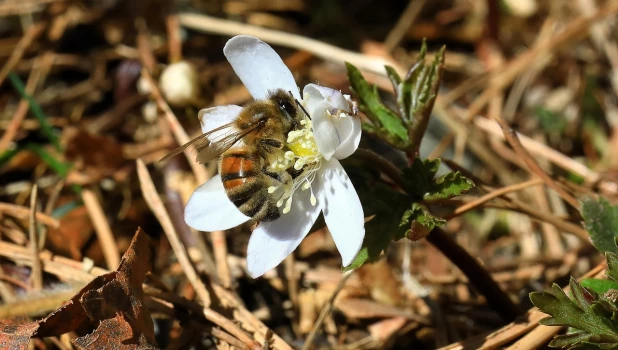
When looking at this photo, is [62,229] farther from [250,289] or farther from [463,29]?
[463,29]

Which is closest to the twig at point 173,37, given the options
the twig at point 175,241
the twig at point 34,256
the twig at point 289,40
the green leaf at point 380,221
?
the twig at point 289,40

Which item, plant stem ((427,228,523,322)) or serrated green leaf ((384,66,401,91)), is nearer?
serrated green leaf ((384,66,401,91))

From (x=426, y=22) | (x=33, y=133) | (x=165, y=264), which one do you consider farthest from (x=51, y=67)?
(x=426, y=22)

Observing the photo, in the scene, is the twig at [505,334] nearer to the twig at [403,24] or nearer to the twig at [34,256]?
the twig at [34,256]

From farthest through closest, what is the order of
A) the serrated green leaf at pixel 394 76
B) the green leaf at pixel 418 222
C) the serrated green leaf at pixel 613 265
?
the serrated green leaf at pixel 394 76 < the green leaf at pixel 418 222 < the serrated green leaf at pixel 613 265

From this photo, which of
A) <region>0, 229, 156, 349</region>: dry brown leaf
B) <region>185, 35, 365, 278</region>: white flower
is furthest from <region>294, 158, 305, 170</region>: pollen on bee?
<region>0, 229, 156, 349</region>: dry brown leaf

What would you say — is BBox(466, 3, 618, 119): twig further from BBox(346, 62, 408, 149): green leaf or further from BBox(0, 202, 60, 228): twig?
BBox(0, 202, 60, 228): twig

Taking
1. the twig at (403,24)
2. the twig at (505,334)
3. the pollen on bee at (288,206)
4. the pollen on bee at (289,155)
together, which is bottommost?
the twig at (505,334)
